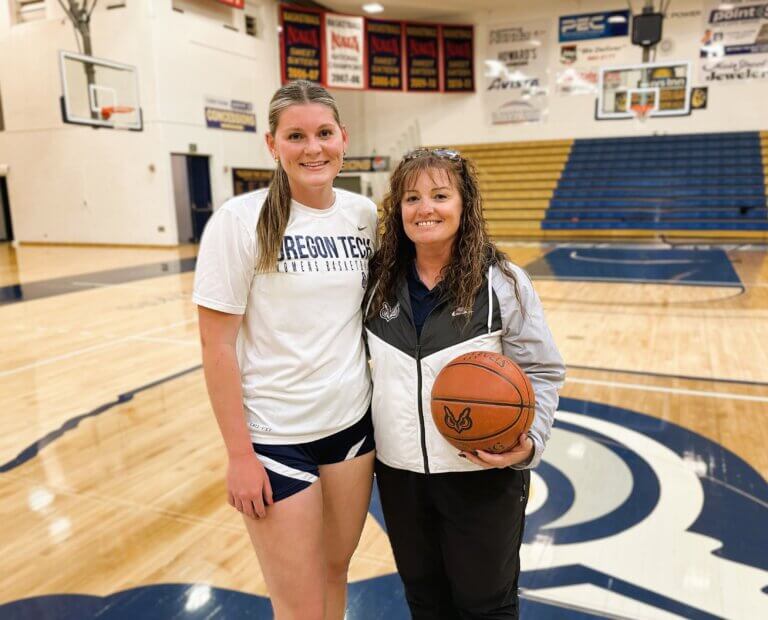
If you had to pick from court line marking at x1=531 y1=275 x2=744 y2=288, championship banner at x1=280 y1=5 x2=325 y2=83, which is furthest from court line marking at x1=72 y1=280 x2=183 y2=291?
championship banner at x1=280 y1=5 x2=325 y2=83

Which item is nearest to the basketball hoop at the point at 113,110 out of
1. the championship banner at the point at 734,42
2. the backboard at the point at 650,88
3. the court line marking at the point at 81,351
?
the court line marking at the point at 81,351

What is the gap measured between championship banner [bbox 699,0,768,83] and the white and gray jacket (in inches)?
684

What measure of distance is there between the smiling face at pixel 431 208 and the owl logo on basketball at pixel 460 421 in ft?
1.26

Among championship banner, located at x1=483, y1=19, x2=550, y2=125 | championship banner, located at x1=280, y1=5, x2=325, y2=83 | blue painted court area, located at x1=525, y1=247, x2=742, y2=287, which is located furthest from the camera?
championship banner, located at x1=483, y1=19, x2=550, y2=125

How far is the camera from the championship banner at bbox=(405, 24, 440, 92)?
1700cm

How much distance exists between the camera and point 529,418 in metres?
1.38

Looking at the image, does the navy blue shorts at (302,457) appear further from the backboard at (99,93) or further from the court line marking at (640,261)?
the backboard at (99,93)

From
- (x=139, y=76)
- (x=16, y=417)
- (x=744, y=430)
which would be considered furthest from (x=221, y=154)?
(x=744, y=430)

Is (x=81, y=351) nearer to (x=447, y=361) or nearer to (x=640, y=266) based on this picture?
(x=447, y=361)

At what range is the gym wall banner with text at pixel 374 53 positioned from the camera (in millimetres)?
15938

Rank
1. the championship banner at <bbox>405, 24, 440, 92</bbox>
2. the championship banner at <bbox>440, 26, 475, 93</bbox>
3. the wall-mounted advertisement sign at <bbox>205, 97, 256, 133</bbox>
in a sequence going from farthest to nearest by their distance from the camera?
1. the championship banner at <bbox>440, 26, 475, 93</bbox>
2. the championship banner at <bbox>405, 24, 440, 92</bbox>
3. the wall-mounted advertisement sign at <bbox>205, 97, 256, 133</bbox>

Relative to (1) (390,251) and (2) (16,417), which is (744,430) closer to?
(1) (390,251)

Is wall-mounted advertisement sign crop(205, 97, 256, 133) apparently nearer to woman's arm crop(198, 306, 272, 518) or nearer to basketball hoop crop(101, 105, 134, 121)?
basketball hoop crop(101, 105, 134, 121)

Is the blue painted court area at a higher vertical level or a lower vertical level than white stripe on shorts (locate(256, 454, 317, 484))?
lower
